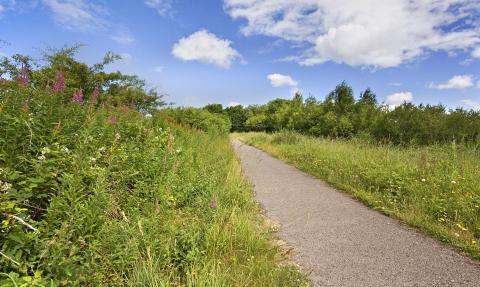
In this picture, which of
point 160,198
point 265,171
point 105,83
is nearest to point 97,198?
Answer: point 160,198

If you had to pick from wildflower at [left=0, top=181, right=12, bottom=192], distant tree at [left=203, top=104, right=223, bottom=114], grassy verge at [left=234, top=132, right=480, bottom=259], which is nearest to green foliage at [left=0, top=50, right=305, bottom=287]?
wildflower at [left=0, top=181, right=12, bottom=192]

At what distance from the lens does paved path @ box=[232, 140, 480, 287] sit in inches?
132

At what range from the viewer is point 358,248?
412 centimetres

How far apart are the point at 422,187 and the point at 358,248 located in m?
2.87

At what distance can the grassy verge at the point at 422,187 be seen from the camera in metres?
4.73

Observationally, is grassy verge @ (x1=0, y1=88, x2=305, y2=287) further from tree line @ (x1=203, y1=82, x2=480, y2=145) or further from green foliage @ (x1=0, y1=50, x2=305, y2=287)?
tree line @ (x1=203, y1=82, x2=480, y2=145)

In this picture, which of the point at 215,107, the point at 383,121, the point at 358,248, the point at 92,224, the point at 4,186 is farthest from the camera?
the point at 215,107

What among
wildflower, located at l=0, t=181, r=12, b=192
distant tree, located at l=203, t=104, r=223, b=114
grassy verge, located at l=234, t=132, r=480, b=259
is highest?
distant tree, located at l=203, t=104, r=223, b=114

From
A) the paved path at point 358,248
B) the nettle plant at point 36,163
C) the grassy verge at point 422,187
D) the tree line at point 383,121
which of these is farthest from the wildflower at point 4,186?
the tree line at point 383,121

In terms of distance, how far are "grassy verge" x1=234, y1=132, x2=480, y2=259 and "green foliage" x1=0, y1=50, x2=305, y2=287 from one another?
2729 mm

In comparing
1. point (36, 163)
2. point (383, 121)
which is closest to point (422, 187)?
point (36, 163)

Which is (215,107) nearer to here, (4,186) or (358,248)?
(358,248)

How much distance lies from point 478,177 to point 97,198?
6.80 meters

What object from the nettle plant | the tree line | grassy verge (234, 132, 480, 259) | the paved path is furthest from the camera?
the tree line
